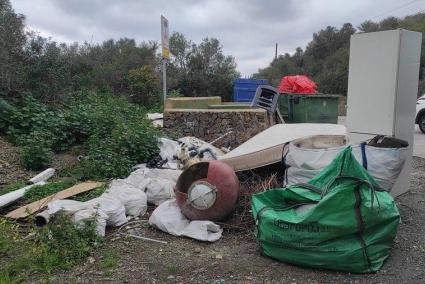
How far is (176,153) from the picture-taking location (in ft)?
22.4

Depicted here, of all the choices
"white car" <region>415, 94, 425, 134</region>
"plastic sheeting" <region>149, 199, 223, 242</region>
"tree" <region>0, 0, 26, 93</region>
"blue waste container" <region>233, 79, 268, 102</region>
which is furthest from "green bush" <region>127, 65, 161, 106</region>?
"plastic sheeting" <region>149, 199, 223, 242</region>

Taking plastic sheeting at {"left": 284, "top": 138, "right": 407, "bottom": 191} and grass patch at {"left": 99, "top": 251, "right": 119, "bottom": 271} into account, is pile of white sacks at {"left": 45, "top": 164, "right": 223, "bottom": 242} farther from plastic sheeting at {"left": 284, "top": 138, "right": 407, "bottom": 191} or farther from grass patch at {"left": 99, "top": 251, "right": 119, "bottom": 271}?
plastic sheeting at {"left": 284, "top": 138, "right": 407, "bottom": 191}

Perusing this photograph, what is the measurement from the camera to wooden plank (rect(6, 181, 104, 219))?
4.58m

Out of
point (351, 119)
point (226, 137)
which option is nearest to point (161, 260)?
point (351, 119)

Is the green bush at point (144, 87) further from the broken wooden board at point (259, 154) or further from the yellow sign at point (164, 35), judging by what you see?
the broken wooden board at point (259, 154)

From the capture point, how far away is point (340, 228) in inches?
131

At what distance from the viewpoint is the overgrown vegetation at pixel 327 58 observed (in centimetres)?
3563

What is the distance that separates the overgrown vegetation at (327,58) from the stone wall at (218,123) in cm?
2735

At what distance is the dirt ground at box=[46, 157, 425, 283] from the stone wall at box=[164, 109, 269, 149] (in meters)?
4.25

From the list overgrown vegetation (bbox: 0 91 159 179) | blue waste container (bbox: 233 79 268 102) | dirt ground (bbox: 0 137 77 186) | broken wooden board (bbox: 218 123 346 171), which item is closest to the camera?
broken wooden board (bbox: 218 123 346 171)

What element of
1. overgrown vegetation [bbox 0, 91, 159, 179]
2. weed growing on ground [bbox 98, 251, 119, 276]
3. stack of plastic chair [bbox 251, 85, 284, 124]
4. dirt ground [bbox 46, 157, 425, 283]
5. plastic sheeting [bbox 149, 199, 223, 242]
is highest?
stack of plastic chair [bbox 251, 85, 284, 124]

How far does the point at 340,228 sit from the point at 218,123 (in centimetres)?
553

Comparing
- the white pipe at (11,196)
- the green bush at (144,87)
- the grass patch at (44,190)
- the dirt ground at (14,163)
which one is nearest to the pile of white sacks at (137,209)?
the grass patch at (44,190)

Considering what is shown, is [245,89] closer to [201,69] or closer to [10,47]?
[201,69]
